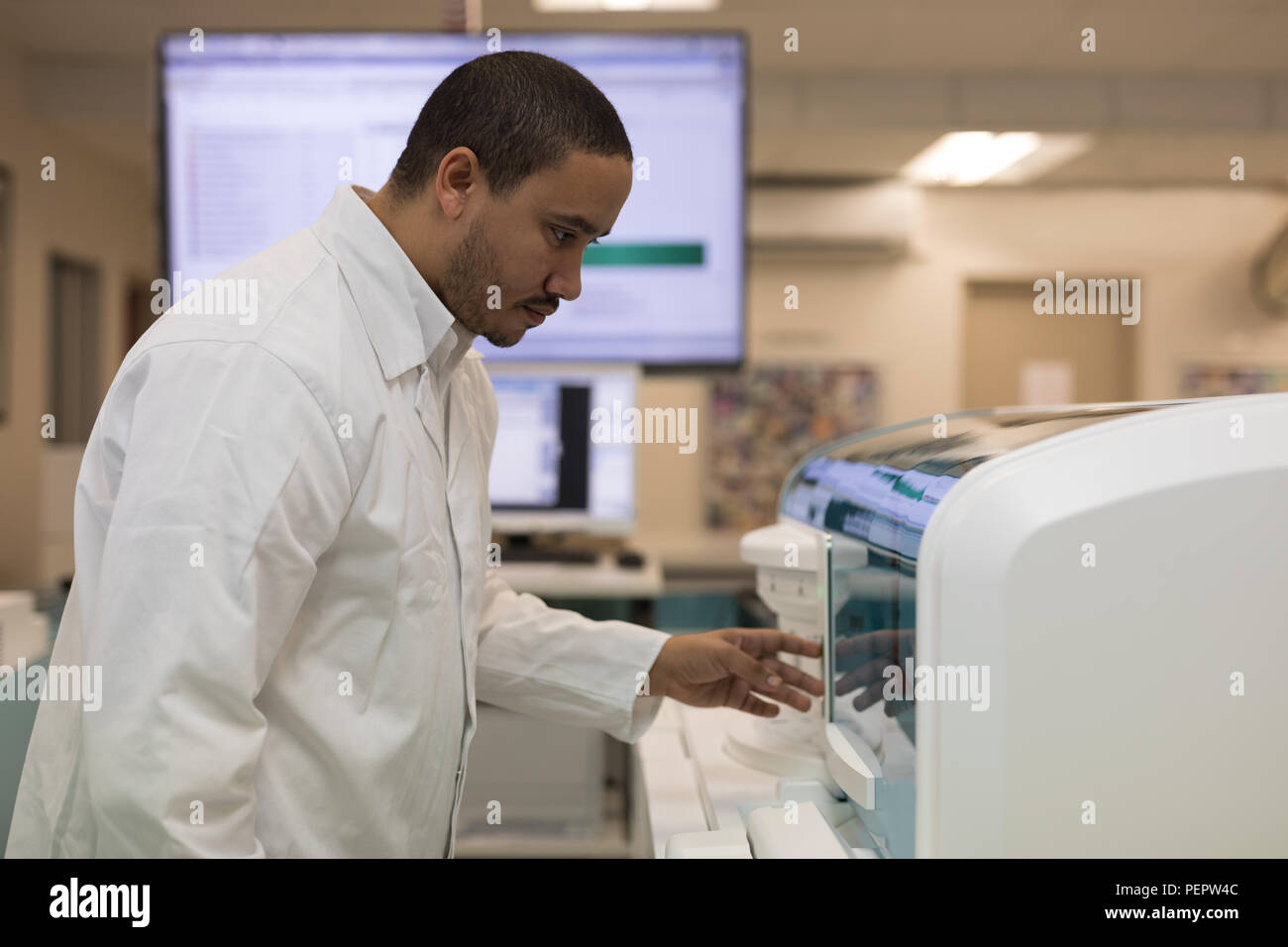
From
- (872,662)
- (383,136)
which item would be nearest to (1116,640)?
(872,662)

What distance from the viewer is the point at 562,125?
83 cm

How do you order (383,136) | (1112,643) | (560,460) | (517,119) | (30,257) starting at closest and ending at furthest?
(1112,643) → (517,119) → (383,136) → (560,460) → (30,257)

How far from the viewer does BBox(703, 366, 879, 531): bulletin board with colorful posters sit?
5.79 m

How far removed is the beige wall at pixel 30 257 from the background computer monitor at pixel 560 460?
2492 mm

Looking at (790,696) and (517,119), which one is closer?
(517,119)

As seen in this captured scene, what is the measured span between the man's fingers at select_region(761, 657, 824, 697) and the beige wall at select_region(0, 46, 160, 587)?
→ 3.88 metres

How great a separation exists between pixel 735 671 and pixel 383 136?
1447 millimetres

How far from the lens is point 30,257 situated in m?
A: 4.56

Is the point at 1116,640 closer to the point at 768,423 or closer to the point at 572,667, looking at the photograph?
the point at 572,667

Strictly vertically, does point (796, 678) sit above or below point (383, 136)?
below

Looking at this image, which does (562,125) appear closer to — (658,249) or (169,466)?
(169,466)

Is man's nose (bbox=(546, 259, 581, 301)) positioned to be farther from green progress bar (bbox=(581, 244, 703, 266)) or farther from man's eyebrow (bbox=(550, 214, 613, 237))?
green progress bar (bbox=(581, 244, 703, 266))
